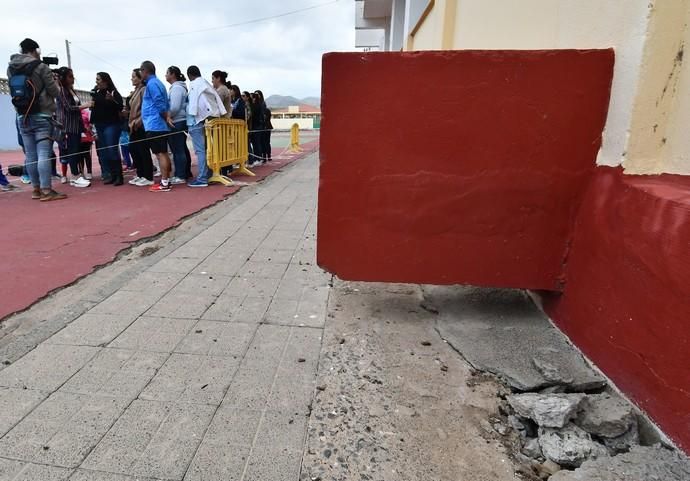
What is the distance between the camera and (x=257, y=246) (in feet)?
15.2

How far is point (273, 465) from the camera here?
5.91 feet

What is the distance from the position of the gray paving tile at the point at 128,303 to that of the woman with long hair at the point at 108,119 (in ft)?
17.4

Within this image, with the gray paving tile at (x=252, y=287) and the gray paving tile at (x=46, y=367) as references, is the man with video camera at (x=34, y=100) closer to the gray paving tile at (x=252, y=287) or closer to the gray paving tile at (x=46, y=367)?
the gray paving tile at (x=252, y=287)

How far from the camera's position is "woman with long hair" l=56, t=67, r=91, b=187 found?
709 centimetres

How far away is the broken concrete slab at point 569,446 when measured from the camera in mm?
1826

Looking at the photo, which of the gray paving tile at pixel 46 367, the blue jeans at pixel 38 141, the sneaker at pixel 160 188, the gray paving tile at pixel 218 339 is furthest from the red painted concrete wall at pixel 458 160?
the sneaker at pixel 160 188

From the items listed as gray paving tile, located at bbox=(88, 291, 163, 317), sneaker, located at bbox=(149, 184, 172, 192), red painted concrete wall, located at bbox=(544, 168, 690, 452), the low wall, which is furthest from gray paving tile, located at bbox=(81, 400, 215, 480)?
sneaker, located at bbox=(149, 184, 172, 192)

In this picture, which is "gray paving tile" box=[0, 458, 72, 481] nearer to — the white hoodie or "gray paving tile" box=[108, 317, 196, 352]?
"gray paving tile" box=[108, 317, 196, 352]

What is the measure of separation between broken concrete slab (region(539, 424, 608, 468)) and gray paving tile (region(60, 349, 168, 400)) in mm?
1983

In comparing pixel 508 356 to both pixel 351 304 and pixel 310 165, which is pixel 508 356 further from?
pixel 310 165

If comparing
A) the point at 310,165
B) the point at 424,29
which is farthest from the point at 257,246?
the point at 310,165

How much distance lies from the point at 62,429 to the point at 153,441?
444mm

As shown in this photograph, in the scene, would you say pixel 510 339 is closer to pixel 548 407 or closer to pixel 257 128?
pixel 548 407

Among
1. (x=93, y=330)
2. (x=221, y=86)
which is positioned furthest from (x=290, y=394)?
(x=221, y=86)
